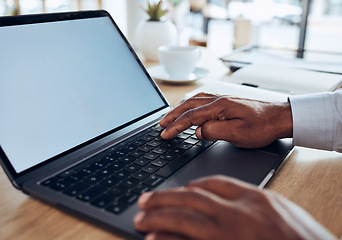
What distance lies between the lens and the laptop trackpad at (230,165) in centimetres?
49

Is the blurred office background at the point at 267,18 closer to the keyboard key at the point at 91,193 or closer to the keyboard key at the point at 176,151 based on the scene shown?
the keyboard key at the point at 176,151

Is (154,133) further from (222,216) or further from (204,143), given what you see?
(222,216)

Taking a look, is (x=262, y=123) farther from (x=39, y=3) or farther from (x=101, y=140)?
(x=39, y=3)

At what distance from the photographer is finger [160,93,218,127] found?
2.19 ft

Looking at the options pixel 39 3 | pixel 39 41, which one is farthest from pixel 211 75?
pixel 39 3

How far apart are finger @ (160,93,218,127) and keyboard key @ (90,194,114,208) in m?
0.26

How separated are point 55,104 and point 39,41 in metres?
0.12

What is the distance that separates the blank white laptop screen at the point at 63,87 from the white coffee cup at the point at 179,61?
31 centimetres

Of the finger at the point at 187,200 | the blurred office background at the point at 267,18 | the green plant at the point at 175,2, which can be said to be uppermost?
the green plant at the point at 175,2

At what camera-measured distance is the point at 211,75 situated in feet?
3.93

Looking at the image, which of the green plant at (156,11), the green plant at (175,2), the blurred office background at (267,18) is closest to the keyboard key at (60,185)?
the green plant at (156,11)

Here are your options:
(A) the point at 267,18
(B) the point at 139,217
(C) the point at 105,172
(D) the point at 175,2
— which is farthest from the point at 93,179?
(D) the point at 175,2

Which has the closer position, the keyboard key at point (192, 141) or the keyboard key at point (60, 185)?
the keyboard key at point (60, 185)

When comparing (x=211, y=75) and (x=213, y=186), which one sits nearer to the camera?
(x=213, y=186)
